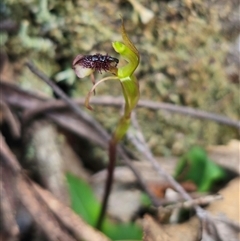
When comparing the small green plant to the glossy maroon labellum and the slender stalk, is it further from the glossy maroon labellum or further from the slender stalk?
the slender stalk

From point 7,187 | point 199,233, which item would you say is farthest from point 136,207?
point 7,187

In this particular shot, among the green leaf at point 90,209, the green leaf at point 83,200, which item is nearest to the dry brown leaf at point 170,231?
the green leaf at point 90,209

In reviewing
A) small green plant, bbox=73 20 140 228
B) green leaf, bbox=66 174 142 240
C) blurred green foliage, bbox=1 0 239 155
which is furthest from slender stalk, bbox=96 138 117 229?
blurred green foliage, bbox=1 0 239 155

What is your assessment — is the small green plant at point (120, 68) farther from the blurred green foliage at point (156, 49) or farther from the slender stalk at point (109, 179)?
the blurred green foliage at point (156, 49)

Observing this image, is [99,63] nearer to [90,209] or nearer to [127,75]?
[127,75]

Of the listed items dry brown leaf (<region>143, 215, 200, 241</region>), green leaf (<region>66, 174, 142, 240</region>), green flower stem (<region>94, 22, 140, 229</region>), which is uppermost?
green flower stem (<region>94, 22, 140, 229</region>)

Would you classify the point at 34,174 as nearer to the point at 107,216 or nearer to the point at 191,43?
the point at 107,216

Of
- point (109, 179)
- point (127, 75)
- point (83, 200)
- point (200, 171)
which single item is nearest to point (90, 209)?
point (83, 200)
